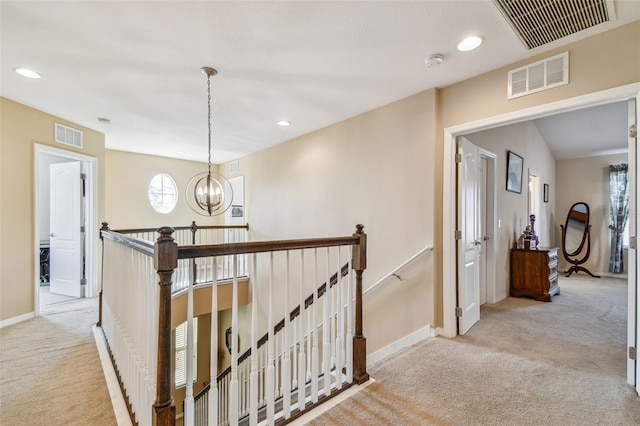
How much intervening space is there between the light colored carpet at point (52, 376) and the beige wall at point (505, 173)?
14.5 ft

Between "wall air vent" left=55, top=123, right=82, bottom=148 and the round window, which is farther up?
"wall air vent" left=55, top=123, right=82, bottom=148

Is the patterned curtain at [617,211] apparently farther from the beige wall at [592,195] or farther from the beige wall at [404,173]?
the beige wall at [404,173]

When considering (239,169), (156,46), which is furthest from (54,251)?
(156,46)

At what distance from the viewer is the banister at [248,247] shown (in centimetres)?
133

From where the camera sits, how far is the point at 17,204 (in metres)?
3.56

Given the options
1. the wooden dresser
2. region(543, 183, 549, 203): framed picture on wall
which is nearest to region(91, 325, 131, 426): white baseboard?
the wooden dresser

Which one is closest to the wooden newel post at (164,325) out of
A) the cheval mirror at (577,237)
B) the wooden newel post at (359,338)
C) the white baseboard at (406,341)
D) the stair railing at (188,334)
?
the stair railing at (188,334)

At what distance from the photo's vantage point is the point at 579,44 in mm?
2170

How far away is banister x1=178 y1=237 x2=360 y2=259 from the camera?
133 cm

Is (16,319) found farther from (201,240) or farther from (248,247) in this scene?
(248,247)

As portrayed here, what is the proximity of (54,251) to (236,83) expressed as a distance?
4384 millimetres

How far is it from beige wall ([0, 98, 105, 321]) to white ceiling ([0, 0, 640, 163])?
284 millimetres

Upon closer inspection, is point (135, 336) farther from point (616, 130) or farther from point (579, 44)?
point (616, 130)

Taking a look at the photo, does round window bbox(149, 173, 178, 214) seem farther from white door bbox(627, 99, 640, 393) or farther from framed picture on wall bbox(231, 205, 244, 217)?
white door bbox(627, 99, 640, 393)
